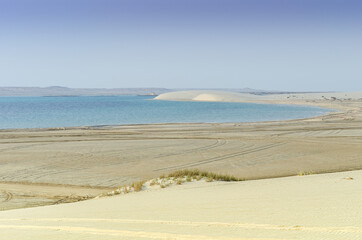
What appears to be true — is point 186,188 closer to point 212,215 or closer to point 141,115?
point 212,215

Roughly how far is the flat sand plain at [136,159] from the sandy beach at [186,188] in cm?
4

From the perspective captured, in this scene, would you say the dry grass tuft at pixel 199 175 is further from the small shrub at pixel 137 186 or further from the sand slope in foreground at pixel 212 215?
the sand slope in foreground at pixel 212 215

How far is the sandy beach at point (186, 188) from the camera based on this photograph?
6898mm

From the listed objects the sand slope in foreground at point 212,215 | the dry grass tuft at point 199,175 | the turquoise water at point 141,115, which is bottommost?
the turquoise water at point 141,115

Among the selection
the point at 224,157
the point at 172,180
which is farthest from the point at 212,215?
the point at 224,157

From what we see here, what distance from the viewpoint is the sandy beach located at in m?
6.90

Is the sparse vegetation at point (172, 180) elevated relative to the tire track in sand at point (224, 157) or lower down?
elevated

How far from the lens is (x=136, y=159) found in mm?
20016

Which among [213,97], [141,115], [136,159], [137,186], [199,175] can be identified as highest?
[213,97]

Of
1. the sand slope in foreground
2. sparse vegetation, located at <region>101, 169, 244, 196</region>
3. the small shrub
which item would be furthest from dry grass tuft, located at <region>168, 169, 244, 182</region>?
the sand slope in foreground

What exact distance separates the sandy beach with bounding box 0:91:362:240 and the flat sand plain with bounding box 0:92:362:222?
0.14 feet

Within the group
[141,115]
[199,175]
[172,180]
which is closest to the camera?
[172,180]

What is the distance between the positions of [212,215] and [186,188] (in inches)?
180

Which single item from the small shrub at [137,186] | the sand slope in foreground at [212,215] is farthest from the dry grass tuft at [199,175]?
the sand slope in foreground at [212,215]
